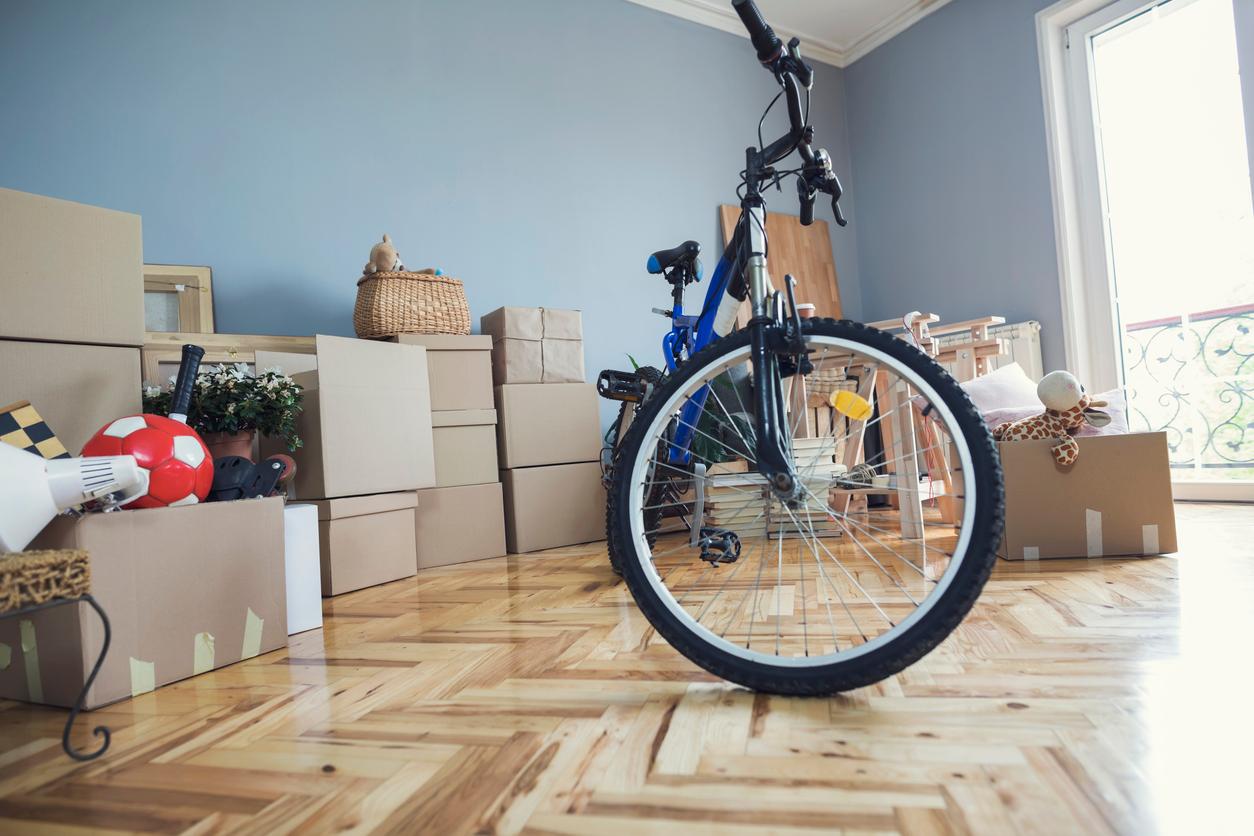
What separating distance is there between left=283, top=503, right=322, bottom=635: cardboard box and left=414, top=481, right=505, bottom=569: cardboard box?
2.24 feet

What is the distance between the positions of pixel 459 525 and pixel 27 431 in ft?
4.22

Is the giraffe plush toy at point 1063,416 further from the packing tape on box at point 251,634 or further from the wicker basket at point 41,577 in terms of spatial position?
the wicker basket at point 41,577

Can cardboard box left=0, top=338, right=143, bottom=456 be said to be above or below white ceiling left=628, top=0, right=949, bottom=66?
below

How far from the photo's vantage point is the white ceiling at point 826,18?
11.7ft

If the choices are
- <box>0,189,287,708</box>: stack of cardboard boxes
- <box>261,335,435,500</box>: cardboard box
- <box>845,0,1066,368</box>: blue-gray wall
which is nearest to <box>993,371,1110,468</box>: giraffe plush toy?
<box>845,0,1066,368</box>: blue-gray wall

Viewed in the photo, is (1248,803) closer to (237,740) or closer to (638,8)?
(237,740)

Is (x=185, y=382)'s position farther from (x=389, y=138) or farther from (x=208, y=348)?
→ (x=389, y=138)

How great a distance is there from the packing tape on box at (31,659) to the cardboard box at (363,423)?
0.75 metres

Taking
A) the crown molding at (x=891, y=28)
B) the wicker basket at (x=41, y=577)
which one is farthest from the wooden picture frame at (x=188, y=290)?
the crown molding at (x=891, y=28)

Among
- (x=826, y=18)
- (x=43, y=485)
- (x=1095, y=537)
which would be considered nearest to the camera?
(x=43, y=485)

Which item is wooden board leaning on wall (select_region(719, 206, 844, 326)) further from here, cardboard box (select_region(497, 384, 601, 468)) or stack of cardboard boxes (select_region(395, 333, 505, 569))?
stack of cardboard boxes (select_region(395, 333, 505, 569))

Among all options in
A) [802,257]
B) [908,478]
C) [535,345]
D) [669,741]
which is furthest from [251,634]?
[802,257]

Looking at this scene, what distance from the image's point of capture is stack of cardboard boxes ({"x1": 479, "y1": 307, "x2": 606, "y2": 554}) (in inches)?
97.9

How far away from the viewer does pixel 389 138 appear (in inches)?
107
